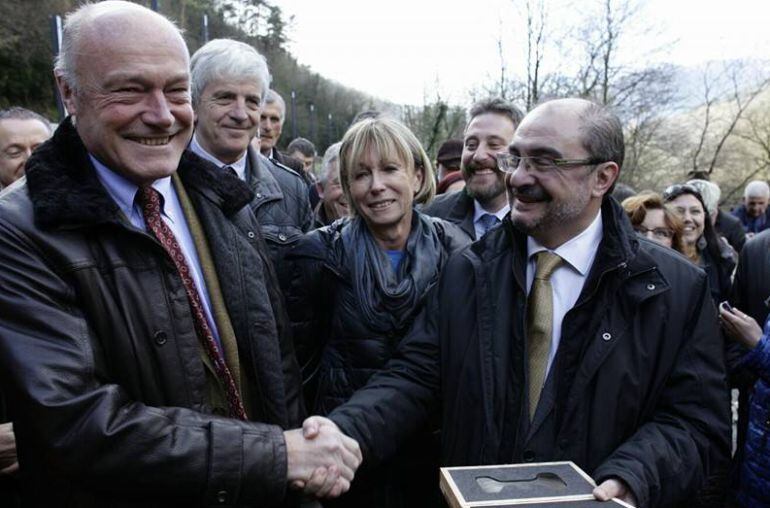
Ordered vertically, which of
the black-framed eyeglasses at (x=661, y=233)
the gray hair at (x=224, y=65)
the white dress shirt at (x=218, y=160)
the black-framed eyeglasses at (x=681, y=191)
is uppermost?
the gray hair at (x=224, y=65)

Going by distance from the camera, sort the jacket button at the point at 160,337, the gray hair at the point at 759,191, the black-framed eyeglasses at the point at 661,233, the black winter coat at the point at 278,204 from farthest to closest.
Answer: the gray hair at the point at 759,191 → the black-framed eyeglasses at the point at 661,233 → the black winter coat at the point at 278,204 → the jacket button at the point at 160,337

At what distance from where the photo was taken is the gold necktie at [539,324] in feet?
7.61

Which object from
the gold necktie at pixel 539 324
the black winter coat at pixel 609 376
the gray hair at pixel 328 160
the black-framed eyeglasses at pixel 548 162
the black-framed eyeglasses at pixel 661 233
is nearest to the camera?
the black winter coat at pixel 609 376

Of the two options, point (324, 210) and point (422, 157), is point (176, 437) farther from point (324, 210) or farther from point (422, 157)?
point (324, 210)

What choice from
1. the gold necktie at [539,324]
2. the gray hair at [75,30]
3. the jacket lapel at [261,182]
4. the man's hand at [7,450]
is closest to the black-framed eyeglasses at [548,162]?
the gold necktie at [539,324]

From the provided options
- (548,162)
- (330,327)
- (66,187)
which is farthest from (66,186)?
(548,162)

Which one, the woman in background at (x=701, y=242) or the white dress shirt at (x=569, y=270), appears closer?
the white dress shirt at (x=569, y=270)

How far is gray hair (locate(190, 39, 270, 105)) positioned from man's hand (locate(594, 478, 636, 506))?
2848 mm

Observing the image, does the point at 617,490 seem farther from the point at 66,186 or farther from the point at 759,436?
the point at 66,186

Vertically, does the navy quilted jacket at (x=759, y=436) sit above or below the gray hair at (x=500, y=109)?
below

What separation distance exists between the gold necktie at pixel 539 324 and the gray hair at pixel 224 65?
213 centimetres

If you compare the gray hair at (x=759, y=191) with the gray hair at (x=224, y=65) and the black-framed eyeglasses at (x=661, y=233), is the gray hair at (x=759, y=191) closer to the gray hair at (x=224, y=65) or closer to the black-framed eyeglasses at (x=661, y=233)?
the black-framed eyeglasses at (x=661, y=233)

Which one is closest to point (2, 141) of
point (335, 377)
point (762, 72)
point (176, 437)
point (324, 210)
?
point (324, 210)

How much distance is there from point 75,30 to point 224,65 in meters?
1.72
